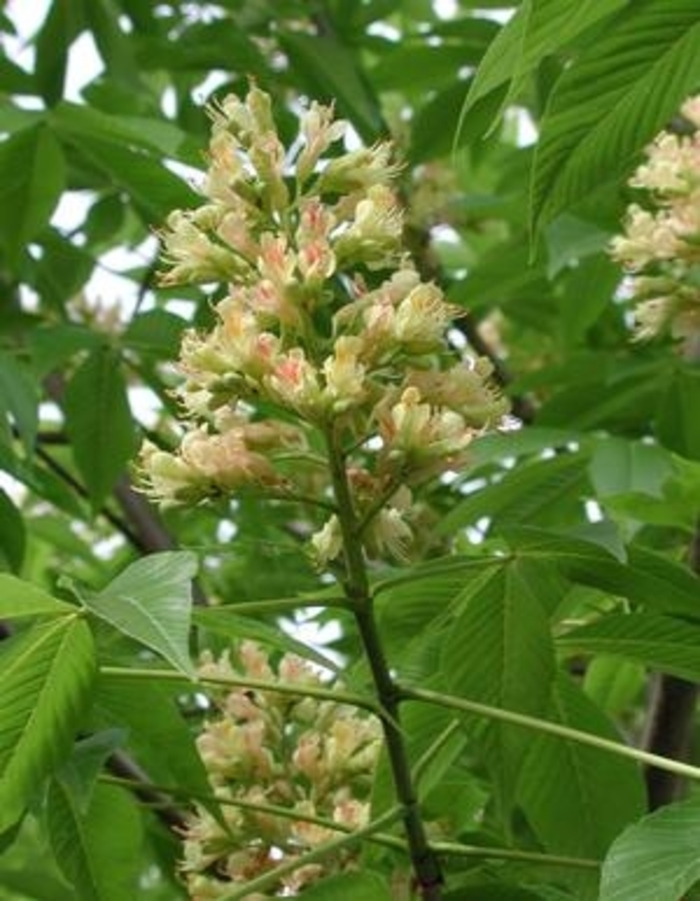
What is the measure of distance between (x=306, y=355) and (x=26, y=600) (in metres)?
0.39

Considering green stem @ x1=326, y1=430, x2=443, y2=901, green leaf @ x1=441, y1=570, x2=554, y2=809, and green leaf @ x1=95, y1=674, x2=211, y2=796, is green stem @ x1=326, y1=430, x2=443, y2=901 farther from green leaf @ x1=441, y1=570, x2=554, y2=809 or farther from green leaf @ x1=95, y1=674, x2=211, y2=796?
green leaf @ x1=95, y1=674, x2=211, y2=796

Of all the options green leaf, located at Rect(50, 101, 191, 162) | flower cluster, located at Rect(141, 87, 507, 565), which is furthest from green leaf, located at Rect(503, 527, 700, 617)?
green leaf, located at Rect(50, 101, 191, 162)

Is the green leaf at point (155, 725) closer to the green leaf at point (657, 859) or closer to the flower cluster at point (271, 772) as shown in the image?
the flower cluster at point (271, 772)

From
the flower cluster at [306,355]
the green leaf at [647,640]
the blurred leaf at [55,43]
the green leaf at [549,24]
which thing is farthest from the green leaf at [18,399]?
the green leaf at [549,24]

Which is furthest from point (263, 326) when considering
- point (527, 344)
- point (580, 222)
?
point (527, 344)

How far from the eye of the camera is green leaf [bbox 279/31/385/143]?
11.2 ft

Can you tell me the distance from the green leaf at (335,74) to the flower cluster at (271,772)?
1.11m

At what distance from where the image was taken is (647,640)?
6.59ft

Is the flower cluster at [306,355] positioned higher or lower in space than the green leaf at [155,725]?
higher

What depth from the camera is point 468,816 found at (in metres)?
2.53

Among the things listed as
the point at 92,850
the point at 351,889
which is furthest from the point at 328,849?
the point at 92,850

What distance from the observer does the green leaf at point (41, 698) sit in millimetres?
1801

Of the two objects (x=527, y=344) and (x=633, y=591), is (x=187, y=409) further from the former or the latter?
(x=527, y=344)

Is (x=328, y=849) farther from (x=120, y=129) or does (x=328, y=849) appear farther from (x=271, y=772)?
(x=120, y=129)
